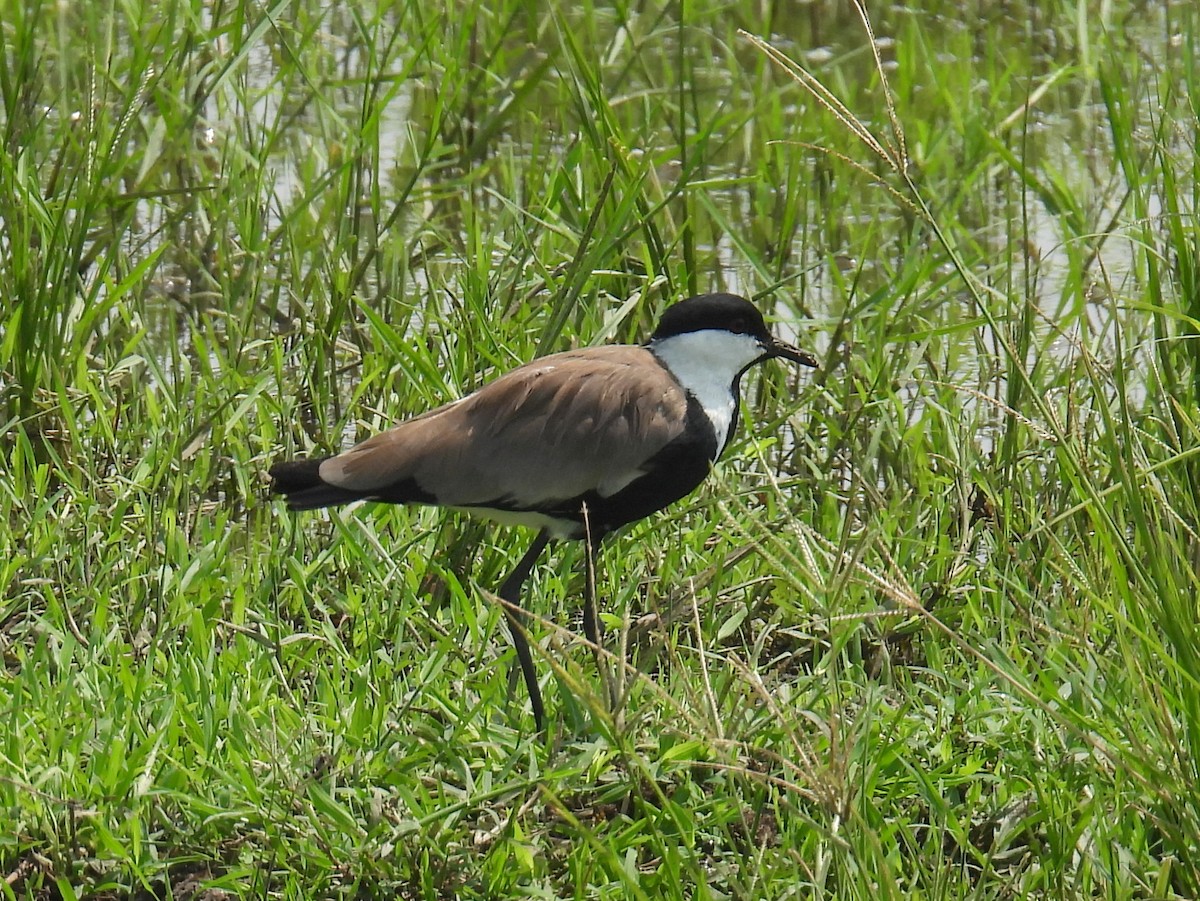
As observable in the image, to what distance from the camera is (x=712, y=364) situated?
3809mm

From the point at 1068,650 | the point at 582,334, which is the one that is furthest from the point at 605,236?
the point at 1068,650

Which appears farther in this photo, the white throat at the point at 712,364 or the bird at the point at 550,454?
the white throat at the point at 712,364

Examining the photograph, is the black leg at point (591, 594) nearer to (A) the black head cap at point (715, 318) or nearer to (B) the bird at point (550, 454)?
(B) the bird at point (550, 454)

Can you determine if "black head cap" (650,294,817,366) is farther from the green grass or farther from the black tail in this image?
the black tail

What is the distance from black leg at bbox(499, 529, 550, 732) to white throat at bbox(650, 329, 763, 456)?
0.42 meters

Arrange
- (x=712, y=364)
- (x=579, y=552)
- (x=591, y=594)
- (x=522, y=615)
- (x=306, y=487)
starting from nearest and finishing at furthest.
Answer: (x=591, y=594) → (x=306, y=487) → (x=522, y=615) → (x=712, y=364) → (x=579, y=552)

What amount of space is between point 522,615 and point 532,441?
0.36 m

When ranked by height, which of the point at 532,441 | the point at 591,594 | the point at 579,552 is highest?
the point at 532,441

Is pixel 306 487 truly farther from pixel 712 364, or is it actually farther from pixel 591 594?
pixel 712 364

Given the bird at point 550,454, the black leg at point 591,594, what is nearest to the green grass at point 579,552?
the black leg at point 591,594

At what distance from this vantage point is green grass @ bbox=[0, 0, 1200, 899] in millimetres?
2768

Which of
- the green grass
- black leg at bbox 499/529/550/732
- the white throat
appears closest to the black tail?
the green grass

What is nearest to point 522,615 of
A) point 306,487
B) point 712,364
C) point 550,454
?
point 550,454

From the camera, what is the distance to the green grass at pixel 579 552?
2768mm
